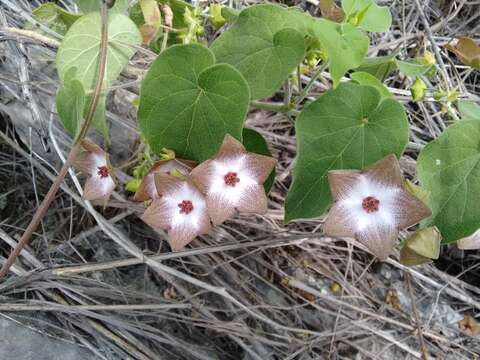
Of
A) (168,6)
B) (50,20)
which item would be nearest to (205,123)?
(168,6)

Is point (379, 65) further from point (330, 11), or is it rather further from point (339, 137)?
point (339, 137)

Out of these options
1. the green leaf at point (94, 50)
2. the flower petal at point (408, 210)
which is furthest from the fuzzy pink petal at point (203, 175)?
the flower petal at point (408, 210)

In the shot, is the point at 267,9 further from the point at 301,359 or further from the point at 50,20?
the point at 301,359

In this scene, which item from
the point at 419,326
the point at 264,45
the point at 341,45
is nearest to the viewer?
the point at 341,45

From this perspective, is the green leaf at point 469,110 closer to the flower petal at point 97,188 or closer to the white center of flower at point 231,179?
the white center of flower at point 231,179

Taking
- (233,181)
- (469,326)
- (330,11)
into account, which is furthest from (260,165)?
(469,326)

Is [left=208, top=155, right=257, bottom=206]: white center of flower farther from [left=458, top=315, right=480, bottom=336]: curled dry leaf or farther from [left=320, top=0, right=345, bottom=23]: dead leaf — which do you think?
[left=458, top=315, right=480, bottom=336]: curled dry leaf
